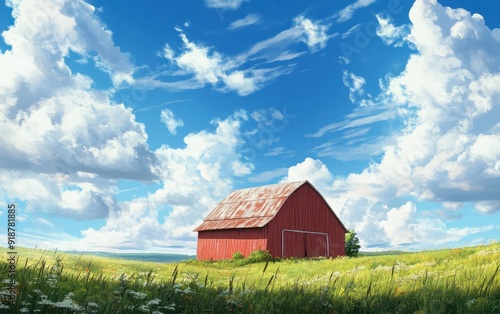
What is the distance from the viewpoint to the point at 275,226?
43.5 m

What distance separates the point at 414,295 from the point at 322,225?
130 ft

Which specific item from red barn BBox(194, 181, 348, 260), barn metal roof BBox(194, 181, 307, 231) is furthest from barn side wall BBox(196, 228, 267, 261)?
barn metal roof BBox(194, 181, 307, 231)

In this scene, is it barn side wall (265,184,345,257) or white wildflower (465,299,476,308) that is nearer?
white wildflower (465,299,476,308)

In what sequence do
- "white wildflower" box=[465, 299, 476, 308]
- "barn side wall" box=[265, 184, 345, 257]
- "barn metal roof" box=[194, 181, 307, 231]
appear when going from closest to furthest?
"white wildflower" box=[465, 299, 476, 308] → "barn side wall" box=[265, 184, 345, 257] → "barn metal roof" box=[194, 181, 307, 231]

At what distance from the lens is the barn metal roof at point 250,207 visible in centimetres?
4419

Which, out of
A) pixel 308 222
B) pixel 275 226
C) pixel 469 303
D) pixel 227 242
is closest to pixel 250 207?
pixel 227 242

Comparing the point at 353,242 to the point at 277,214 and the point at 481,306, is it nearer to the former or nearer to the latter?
the point at 277,214

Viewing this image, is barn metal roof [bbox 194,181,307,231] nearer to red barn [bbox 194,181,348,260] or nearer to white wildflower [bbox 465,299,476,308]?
red barn [bbox 194,181,348,260]

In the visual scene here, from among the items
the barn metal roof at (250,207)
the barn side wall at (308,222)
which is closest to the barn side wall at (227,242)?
the barn metal roof at (250,207)

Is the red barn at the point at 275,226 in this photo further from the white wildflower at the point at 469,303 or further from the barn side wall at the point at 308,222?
the white wildflower at the point at 469,303

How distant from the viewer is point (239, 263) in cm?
4141

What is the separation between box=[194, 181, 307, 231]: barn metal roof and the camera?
145 feet

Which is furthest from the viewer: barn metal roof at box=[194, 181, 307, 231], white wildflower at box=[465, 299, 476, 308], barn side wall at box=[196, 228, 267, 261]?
barn metal roof at box=[194, 181, 307, 231]

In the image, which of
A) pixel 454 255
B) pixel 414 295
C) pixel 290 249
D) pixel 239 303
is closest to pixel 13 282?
pixel 239 303
